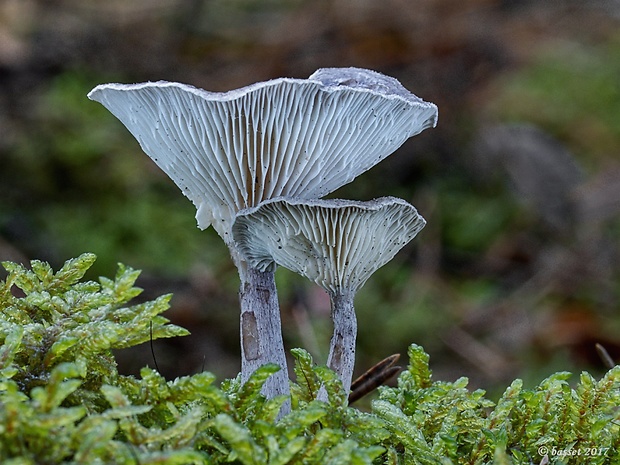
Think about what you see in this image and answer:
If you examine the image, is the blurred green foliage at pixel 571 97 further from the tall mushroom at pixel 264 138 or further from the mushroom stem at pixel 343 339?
the mushroom stem at pixel 343 339

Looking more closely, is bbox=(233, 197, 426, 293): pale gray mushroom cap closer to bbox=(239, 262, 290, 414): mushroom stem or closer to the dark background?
bbox=(239, 262, 290, 414): mushroom stem

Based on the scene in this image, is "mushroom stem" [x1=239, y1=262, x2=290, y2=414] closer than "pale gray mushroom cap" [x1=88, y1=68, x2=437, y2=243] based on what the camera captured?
No

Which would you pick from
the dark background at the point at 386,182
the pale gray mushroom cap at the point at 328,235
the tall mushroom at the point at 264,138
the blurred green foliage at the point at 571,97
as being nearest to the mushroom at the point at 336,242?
the pale gray mushroom cap at the point at 328,235

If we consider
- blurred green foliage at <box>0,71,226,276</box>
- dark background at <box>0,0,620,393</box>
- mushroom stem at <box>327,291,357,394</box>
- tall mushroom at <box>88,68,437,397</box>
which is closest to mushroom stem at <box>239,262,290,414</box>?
tall mushroom at <box>88,68,437,397</box>

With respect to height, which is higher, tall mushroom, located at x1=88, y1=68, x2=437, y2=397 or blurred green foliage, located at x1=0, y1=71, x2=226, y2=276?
blurred green foliage, located at x1=0, y1=71, x2=226, y2=276

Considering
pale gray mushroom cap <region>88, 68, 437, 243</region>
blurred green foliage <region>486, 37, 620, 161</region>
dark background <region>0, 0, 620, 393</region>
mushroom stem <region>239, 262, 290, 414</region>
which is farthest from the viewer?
blurred green foliage <region>486, 37, 620, 161</region>

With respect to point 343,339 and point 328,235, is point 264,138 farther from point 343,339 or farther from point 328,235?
point 343,339

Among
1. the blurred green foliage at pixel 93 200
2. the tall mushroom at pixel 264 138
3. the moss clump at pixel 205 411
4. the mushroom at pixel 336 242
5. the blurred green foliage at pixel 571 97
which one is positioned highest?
the blurred green foliage at pixel 571 97
